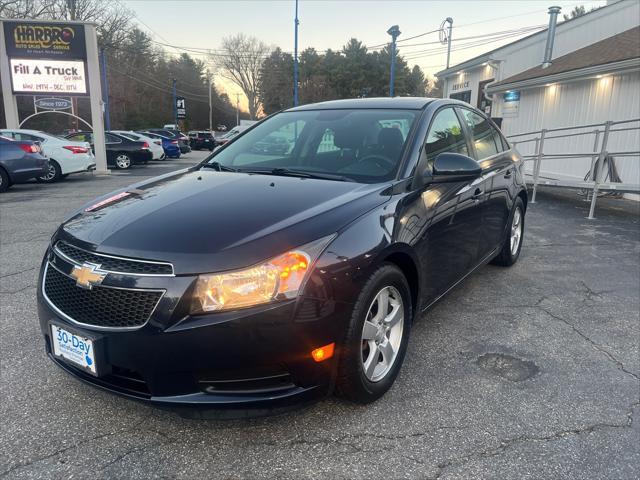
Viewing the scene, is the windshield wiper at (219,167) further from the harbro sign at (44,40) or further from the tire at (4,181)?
the harbro sign at (44,40)

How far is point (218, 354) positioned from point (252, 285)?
31cm

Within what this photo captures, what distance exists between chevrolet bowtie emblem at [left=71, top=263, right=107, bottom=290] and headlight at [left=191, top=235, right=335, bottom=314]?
48 centimetres

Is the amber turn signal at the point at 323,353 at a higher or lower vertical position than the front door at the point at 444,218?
lower

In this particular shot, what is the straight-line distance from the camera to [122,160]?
1898cm

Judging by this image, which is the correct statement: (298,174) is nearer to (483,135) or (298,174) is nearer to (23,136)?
(483,135)

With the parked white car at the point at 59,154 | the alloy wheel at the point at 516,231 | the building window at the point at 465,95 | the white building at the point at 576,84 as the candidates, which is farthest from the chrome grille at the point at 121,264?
the building window at the point at 465,95

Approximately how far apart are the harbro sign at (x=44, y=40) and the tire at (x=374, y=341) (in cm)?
1639

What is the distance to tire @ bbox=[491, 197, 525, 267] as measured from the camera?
15.8ft

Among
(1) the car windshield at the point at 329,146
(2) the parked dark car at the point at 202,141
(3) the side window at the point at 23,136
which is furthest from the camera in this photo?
(2) the parked dark car at the point at 202,141

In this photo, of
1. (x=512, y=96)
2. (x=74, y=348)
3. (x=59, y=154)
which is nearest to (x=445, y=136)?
(x=74, y=348)

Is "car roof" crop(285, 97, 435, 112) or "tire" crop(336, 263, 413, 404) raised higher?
"car roof" crop(285, 97, 435, 112)

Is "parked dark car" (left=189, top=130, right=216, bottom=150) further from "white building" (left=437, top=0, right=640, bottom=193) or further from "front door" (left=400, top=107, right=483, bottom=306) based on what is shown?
"front door" (left=400, top=107, right=483, bottom=306)

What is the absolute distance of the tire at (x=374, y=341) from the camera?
88.0 inches

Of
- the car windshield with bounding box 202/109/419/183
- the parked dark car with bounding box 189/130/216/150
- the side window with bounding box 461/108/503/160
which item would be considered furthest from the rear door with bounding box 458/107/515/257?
the parked dark car with bounding box 189/130/216/150
